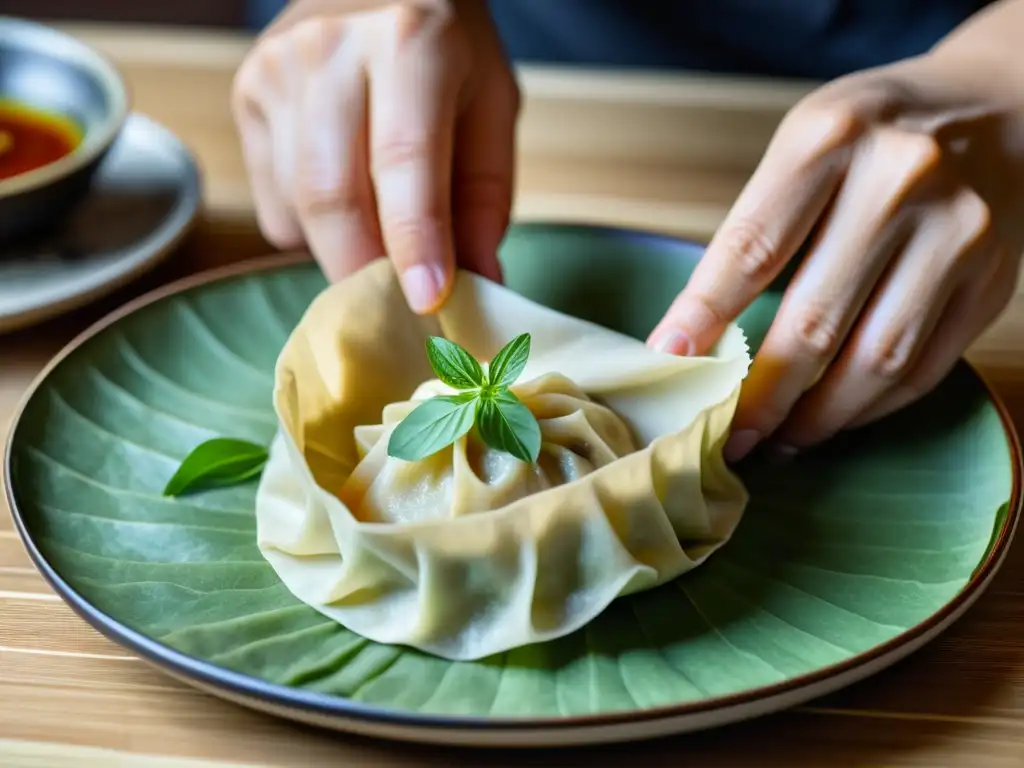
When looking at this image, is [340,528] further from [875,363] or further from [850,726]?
[875,363]

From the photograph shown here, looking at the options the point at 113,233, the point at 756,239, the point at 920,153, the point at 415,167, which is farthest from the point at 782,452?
the point at 113,233

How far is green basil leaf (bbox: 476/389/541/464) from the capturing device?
56.0 inches

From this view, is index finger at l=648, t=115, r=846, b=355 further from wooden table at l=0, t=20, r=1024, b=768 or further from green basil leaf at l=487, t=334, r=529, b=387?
wooden table at l=0, t=20, r=1024, b=768

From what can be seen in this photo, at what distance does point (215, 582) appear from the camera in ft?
4.68

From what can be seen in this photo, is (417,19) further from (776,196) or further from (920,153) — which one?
(920,153)

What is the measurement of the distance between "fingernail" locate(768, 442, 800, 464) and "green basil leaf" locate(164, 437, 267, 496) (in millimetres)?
714

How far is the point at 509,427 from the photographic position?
144 centimetres

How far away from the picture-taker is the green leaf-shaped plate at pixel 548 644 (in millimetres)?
1206

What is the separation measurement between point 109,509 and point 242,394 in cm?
33

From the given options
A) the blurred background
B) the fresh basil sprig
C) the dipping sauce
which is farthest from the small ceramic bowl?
the blurred background

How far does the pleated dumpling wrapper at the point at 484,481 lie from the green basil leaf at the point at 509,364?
103mm

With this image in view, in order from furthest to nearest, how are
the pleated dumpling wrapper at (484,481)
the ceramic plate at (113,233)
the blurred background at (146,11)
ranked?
the blurred background at (146,11)
the ceramic plate at (113,233)
the pleated dumpling wrapper at (484,481)

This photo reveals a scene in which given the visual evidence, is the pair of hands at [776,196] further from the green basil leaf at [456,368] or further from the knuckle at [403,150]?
the green basil leaf at [456,368]

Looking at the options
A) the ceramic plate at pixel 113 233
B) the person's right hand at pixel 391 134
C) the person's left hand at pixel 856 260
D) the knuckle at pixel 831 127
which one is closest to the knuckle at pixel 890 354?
the person's left hand at pixel 856 260
